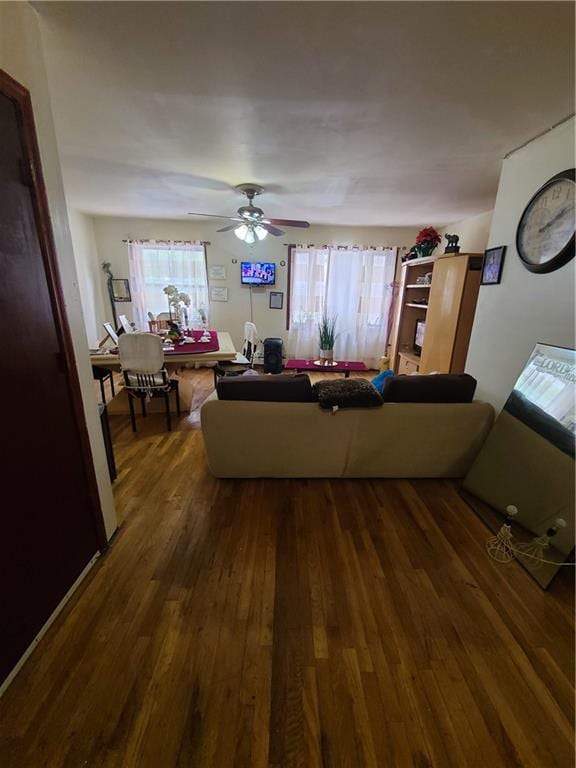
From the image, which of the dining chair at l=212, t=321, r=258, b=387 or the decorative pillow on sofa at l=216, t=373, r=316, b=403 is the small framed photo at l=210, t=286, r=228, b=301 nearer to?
the dining chair at l=212, t=321, r=258, b=387

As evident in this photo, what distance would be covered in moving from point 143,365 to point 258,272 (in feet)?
9.63

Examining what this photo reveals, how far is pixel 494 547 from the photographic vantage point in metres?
1.70

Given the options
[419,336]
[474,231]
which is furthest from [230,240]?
[474,231]

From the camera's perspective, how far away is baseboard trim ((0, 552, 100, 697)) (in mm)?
1077

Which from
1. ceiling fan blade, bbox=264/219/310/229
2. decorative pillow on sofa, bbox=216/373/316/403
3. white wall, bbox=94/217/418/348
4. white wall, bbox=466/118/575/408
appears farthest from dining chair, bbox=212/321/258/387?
white wall, bbox=466/118/575/408

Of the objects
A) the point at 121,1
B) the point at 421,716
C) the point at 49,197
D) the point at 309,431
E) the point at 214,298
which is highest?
the point at 121,1

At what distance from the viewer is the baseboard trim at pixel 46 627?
3.53 feet

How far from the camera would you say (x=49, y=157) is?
1.22 metres

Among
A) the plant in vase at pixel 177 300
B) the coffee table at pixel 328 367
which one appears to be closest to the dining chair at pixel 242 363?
the coffee table at pixel 328 367

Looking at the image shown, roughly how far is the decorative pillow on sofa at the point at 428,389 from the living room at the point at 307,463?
2cm

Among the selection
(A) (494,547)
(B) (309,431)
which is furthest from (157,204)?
(A) (494,547)

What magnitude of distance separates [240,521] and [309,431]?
71cm

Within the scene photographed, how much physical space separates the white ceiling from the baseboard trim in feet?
7.61

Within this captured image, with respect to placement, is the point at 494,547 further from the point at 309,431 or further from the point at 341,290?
the point at 341,290
